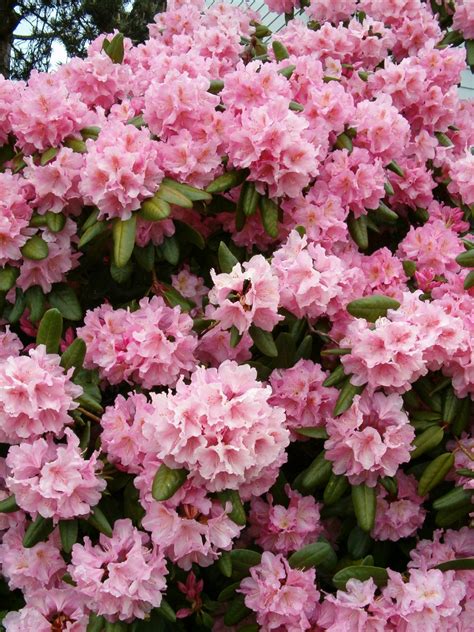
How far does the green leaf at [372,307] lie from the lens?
5.74 ft

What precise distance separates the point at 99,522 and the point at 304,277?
70cm

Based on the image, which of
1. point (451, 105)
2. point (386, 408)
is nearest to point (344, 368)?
point (386, 408)

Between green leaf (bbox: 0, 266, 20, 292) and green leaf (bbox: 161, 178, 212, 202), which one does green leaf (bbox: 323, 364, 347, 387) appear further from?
green leaf (bbox: 0, 266, 20, 292)

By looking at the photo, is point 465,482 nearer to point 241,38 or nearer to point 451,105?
point 451,105

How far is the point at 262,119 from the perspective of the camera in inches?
75.2

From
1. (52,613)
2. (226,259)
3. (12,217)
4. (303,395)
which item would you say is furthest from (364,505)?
(12,217)

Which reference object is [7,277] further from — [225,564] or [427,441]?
[427,441]

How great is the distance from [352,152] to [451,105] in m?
0.56

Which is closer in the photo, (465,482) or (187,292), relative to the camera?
(465,482)

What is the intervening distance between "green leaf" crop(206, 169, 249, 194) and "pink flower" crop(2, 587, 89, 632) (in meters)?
0.99

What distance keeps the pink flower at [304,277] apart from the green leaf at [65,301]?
0.54m

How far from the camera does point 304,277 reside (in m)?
1.80

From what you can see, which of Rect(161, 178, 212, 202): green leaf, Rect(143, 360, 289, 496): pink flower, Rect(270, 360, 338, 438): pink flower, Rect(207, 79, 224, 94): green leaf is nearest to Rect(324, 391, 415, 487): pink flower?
Rect(270, 360, 338, 438): pink flower

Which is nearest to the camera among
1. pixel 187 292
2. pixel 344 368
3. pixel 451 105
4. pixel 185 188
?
pixel 344 368
